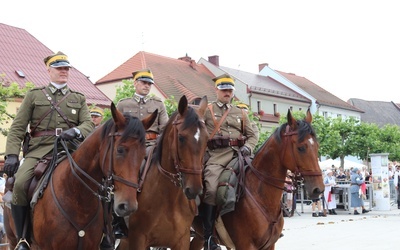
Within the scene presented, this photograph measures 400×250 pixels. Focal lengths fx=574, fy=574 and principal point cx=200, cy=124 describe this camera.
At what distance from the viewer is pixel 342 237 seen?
16.7 metres

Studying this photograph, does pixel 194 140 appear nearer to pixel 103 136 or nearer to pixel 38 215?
pixel 103 136

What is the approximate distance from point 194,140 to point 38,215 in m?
1.93

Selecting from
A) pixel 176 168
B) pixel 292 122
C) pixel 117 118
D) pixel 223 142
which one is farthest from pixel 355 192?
pixel 117 118

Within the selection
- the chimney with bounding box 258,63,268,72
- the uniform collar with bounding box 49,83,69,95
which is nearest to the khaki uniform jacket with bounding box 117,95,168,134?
the uniform collar with bounding box 49,83,69,95

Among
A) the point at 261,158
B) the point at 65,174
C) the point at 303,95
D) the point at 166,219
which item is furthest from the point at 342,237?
the point at 303,95

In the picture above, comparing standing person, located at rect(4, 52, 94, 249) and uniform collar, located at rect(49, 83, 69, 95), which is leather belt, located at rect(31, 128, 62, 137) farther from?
uniform collar, located at rect(49, 83, 69, 95)

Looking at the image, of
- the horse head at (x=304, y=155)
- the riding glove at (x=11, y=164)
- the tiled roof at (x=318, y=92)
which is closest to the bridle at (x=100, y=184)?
the riding glove at (x=11, y=164)

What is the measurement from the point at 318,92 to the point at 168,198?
74.7 m

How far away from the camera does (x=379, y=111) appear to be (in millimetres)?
98000

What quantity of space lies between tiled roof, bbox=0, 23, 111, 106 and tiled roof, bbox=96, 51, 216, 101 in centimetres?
849

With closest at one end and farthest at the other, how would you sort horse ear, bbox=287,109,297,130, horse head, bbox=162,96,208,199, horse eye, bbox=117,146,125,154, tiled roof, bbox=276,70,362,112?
1. horse eye, bbox=117,146,125,154
2. horse head, bbox=162,96,208,199
3. horse ear, bbox=287,109,297,130
4. tiled roof, bbox=276,70,362,112

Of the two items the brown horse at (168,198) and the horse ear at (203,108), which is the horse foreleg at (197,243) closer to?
the brown horse at (168,198)

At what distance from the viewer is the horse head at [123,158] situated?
5.51 meters

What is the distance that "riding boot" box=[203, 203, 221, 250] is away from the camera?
320 inches
